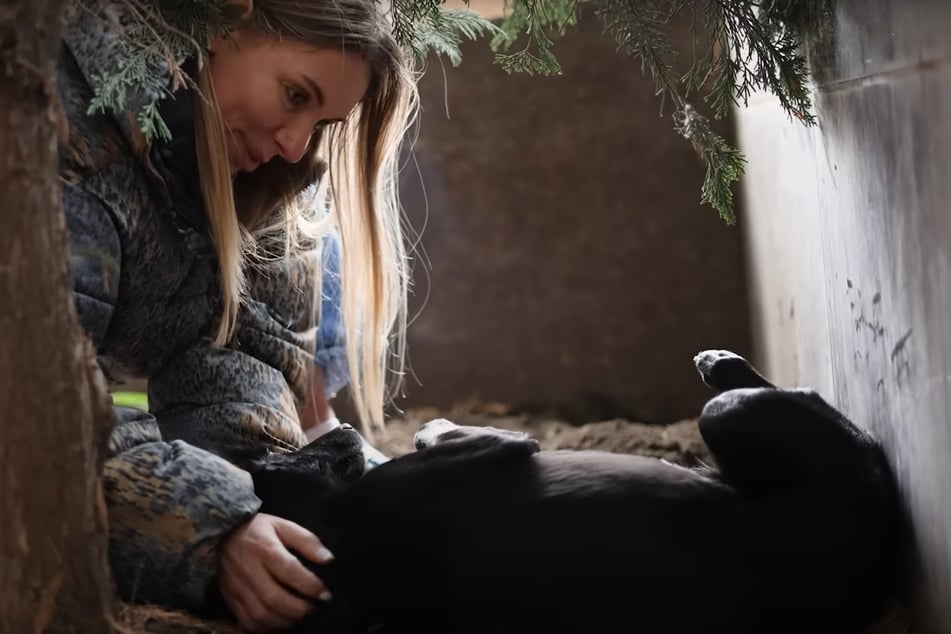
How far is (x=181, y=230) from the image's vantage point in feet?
6.49

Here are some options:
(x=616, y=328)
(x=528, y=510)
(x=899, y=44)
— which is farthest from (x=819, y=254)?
(x=616, y=328)

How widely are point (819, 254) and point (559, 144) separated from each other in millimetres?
1842

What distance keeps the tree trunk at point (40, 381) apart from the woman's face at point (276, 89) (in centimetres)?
80

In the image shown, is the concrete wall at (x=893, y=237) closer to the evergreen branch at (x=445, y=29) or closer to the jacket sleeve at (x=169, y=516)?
the evergreen branch at (x=445, y=29)

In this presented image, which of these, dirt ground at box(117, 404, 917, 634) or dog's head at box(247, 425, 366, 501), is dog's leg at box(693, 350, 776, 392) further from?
dirt ground at box(117, 404, 917, 634)

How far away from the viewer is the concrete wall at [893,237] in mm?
1252

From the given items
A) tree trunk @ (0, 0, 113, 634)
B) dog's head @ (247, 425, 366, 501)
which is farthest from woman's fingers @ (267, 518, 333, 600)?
tree trunk @ (0, 0, 113, 634)

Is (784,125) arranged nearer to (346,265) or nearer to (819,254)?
(819,254)

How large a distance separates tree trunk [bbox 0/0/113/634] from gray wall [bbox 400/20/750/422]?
2798mm

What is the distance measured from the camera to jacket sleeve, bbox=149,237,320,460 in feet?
7.02

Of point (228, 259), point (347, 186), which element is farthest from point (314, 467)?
point (347, 186)

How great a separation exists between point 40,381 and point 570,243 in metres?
2.89

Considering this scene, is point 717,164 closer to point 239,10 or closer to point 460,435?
point 460,435

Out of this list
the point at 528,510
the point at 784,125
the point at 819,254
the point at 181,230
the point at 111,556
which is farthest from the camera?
the point at 784,125
